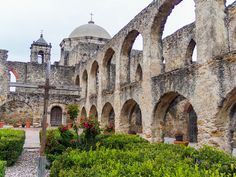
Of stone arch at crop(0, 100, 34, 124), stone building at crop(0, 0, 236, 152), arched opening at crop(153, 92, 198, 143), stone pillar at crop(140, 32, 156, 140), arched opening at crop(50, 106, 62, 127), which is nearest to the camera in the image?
stone building at crop(0, 0, 236, 152)

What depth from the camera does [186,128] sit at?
57.2 feet

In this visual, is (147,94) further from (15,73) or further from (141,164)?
(15,73)

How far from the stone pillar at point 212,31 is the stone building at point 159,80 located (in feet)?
0.10

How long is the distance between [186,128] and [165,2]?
30.2 ft

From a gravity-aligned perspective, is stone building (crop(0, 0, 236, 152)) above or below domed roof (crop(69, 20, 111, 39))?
below

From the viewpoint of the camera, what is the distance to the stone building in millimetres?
8211

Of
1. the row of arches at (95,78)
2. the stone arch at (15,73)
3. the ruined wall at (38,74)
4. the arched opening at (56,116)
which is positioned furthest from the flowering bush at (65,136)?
the stone arch at (15,73)

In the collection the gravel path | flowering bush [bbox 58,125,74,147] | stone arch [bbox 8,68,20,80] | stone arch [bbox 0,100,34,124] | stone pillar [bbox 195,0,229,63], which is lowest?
the gravel path

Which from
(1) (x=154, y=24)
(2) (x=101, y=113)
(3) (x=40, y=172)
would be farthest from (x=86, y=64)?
(3) (x=40, y=172)

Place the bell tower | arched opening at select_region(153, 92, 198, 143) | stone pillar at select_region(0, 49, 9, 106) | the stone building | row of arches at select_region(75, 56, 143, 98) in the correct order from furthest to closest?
the bell tower → stone pillar at select_region(0, 49, 9, 106) → row of arches at select_region(75, 56, 143, 98) → arched opening at select_region(153, 92, 198, 143) → the stone building

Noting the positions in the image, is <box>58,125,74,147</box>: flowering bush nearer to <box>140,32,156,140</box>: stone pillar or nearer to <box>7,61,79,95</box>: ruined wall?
<box>140,32,156,140</box>: stone pillar

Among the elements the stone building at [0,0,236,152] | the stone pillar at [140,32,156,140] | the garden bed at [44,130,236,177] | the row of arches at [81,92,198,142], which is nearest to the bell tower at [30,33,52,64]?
the stone building at [0,0,236,152]

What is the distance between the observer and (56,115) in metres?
23.6

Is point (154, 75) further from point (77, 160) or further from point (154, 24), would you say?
point (77, 160)
